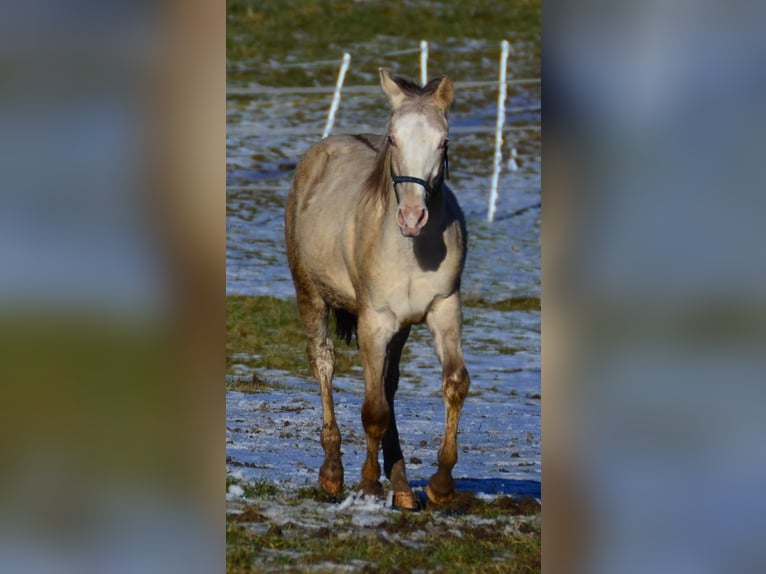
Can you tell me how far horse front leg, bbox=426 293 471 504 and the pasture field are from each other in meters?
0.14

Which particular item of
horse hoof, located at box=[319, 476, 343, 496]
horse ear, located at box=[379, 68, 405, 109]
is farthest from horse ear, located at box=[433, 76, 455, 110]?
horse hoof, located at box=[319, 476, 343, 496]

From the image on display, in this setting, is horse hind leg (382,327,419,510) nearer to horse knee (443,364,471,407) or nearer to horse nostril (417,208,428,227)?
horse knee (443,364,471,407)

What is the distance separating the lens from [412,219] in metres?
4.45

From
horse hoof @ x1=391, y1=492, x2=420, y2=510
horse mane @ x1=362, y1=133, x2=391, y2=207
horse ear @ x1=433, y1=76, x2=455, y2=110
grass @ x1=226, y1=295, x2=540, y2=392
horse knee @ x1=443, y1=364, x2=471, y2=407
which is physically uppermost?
horse ear @ x1=433, y1=76, x2=455, y2=110

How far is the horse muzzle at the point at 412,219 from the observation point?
443 centimetres

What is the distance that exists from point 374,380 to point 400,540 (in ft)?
3.21

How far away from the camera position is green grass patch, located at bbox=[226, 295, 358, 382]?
9.42m

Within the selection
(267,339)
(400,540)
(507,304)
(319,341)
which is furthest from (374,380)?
(507,304)
